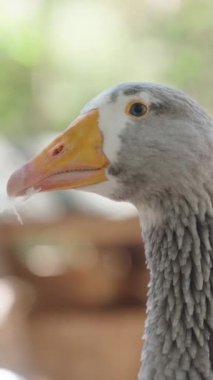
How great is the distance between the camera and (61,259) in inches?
204

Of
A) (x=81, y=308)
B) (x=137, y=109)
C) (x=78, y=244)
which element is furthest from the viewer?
(x=78, y=244)

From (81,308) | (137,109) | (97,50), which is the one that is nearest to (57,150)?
(137,109)

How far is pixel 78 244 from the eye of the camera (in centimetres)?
475

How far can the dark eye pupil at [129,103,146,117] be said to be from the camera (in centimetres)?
184

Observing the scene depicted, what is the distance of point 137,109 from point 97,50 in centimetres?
505

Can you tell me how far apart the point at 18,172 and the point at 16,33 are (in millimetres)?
4875

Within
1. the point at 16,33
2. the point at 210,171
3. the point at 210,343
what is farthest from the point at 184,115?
the point at 16,33

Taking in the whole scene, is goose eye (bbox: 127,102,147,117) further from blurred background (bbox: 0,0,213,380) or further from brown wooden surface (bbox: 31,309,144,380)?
brown wooden surface (bbox: 31,309,144,380)

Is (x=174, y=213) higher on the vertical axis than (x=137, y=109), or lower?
lower

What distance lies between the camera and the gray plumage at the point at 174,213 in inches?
72.2

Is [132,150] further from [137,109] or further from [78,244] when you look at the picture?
[78,244]

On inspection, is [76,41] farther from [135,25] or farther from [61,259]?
[61,259]

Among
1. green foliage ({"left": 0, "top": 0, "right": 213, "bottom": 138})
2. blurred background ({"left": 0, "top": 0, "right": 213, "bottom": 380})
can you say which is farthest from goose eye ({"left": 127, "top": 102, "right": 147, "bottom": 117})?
green foliage ({"left": 0, "top": 0, "right": 213, "bottom": 138})

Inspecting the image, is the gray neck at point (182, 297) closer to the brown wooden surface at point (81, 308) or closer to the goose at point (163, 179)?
the goose at point (163, 179)
